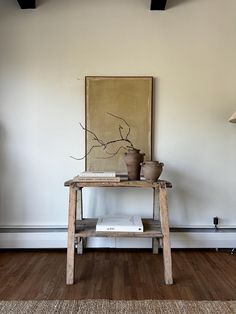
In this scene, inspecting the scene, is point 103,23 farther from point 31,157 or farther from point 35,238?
point 35,238

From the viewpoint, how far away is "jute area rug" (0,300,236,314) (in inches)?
70.0

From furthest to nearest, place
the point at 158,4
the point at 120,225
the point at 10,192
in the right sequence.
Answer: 1. the point at 10,192
2. the point at 158,4
3. the point at 120,225

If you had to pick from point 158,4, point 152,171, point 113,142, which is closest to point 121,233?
point 152,171

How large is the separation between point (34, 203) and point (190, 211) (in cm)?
141

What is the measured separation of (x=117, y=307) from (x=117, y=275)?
1.57ft

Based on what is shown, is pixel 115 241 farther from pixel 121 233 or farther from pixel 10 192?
pixel 10 192

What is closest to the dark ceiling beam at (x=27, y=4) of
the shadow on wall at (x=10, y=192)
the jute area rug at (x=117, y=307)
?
the shadow on wall at (x=10, y=192)

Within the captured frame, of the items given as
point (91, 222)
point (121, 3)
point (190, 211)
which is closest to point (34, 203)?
point (91, 222)

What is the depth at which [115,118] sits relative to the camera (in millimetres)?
2850

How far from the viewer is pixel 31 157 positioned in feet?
9.48

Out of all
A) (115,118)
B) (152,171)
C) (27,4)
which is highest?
(27,4)

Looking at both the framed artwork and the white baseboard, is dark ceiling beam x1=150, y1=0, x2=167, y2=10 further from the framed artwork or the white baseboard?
the white baseboard

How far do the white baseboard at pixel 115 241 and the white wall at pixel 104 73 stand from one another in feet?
0.41

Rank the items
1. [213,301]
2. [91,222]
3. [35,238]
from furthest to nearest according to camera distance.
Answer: [35,238], [91,222], [213,301]
